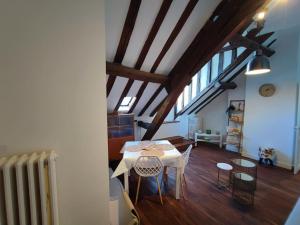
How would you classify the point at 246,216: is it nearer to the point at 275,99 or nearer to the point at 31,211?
the point at 31,211

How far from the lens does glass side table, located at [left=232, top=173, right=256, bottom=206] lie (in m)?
2.22

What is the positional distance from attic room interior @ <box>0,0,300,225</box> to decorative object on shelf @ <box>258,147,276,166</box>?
2 cm

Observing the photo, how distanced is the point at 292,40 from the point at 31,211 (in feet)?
16.3

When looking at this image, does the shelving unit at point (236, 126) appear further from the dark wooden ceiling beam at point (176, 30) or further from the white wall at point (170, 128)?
the dark wooden ceiling beam at point (176, 30)

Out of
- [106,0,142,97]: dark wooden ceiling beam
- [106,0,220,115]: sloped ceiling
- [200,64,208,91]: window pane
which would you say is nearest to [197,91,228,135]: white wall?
[200,64,208,91]: window pane

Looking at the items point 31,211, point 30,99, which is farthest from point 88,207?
point 30,99

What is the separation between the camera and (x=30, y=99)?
1126mm

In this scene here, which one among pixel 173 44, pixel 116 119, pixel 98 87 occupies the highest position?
pixel 173 44

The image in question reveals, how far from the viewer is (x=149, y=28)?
215 cm

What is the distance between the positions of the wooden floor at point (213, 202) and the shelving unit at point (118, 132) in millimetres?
889

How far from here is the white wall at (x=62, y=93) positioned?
1.08m

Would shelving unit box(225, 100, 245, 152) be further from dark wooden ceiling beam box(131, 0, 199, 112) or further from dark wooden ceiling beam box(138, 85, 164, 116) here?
dark wooden ceiling beam box(131, 0, 199, 112)

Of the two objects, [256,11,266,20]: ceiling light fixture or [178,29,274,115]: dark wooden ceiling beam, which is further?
[178,29,274,115]: dark wooden ceiling beam

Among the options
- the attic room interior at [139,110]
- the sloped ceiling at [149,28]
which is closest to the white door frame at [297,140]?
the attic room interior at [139,110]
